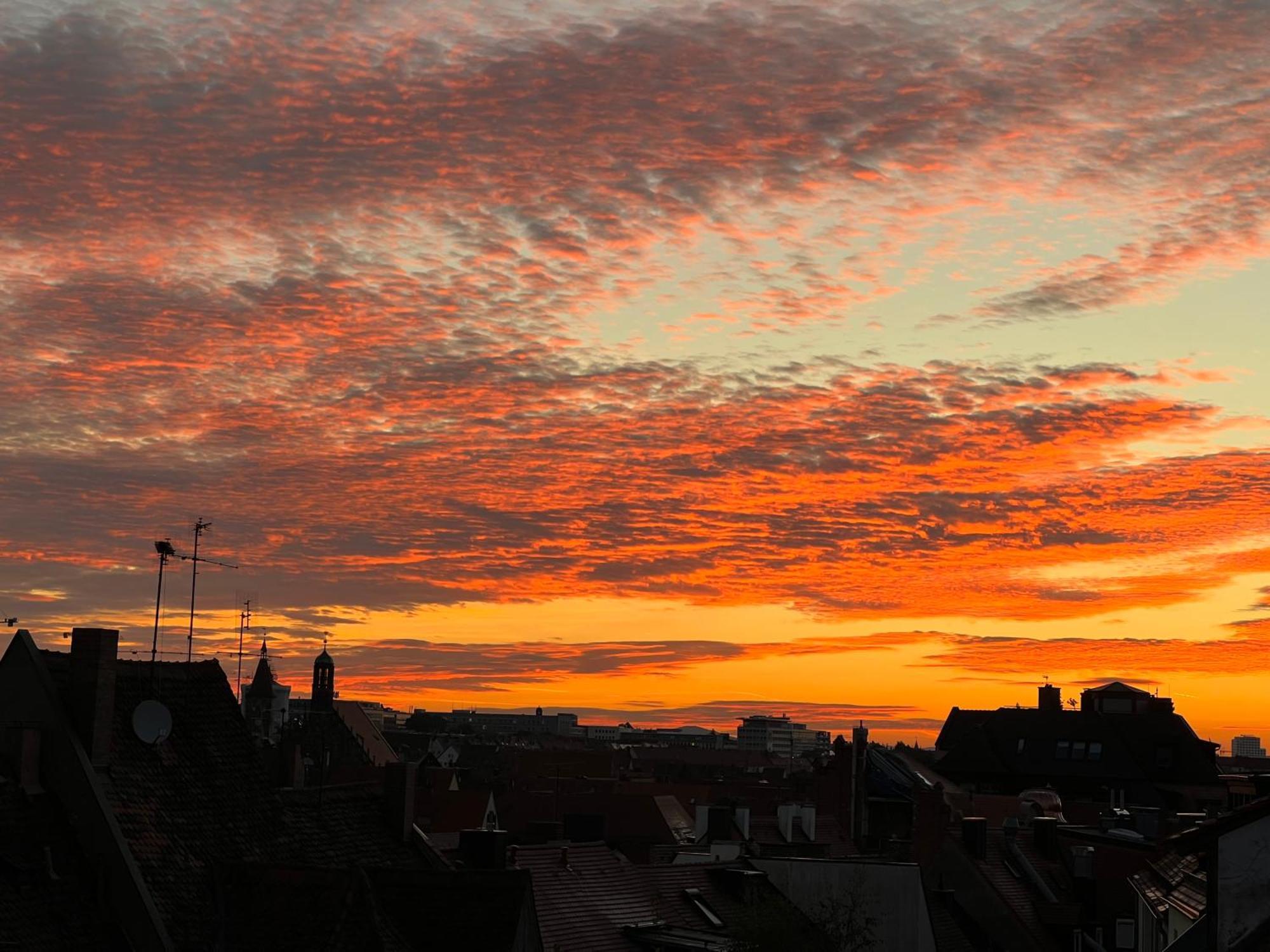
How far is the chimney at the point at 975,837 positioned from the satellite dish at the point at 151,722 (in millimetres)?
36641

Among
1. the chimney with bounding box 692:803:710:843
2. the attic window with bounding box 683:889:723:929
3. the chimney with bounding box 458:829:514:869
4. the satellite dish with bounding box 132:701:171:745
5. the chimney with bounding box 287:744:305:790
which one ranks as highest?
the satellite dish with bounding box 132:701:171:745

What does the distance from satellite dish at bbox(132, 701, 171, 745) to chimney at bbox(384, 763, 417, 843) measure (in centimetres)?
732

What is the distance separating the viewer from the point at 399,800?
4322 cm

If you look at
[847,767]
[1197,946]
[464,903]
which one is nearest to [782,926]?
[464,903]

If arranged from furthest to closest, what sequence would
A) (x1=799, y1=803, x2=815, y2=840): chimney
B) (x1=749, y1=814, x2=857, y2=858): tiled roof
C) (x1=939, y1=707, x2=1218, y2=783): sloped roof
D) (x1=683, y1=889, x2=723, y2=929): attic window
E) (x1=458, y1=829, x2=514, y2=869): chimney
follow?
(x1=939, y1=707, x2=1218, y2=783): sloped roof
(x1=799, y1=803, x2=815, y2=840): chimney
(x1=749, y1=814, x2=857, y2=858): tiled roof
(x1=683, y1=889, x2=723, y2=929): attic window
(x1=458, y1=829, x2=514, y2=869): chimney

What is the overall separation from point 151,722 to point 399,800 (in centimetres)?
838

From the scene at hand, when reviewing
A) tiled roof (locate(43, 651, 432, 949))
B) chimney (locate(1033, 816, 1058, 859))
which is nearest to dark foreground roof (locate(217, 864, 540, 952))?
tiled roof (locate(43, 651, 432, 949))

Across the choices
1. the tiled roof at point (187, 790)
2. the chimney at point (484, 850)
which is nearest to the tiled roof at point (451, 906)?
the tiled roof at point (187, 790)

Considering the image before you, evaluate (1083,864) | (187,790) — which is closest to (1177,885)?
(187,790)

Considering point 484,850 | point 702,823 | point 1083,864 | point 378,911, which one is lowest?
point 1083,864

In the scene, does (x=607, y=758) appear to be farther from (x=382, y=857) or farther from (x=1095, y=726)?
(x=382, y=857)

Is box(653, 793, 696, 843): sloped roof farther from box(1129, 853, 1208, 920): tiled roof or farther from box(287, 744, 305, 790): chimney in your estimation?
box(1129, 853, 1208, 920): tiled roof

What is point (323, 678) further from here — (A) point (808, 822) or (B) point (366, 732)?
(A) point (808, 822)

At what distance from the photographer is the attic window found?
47.5 m
